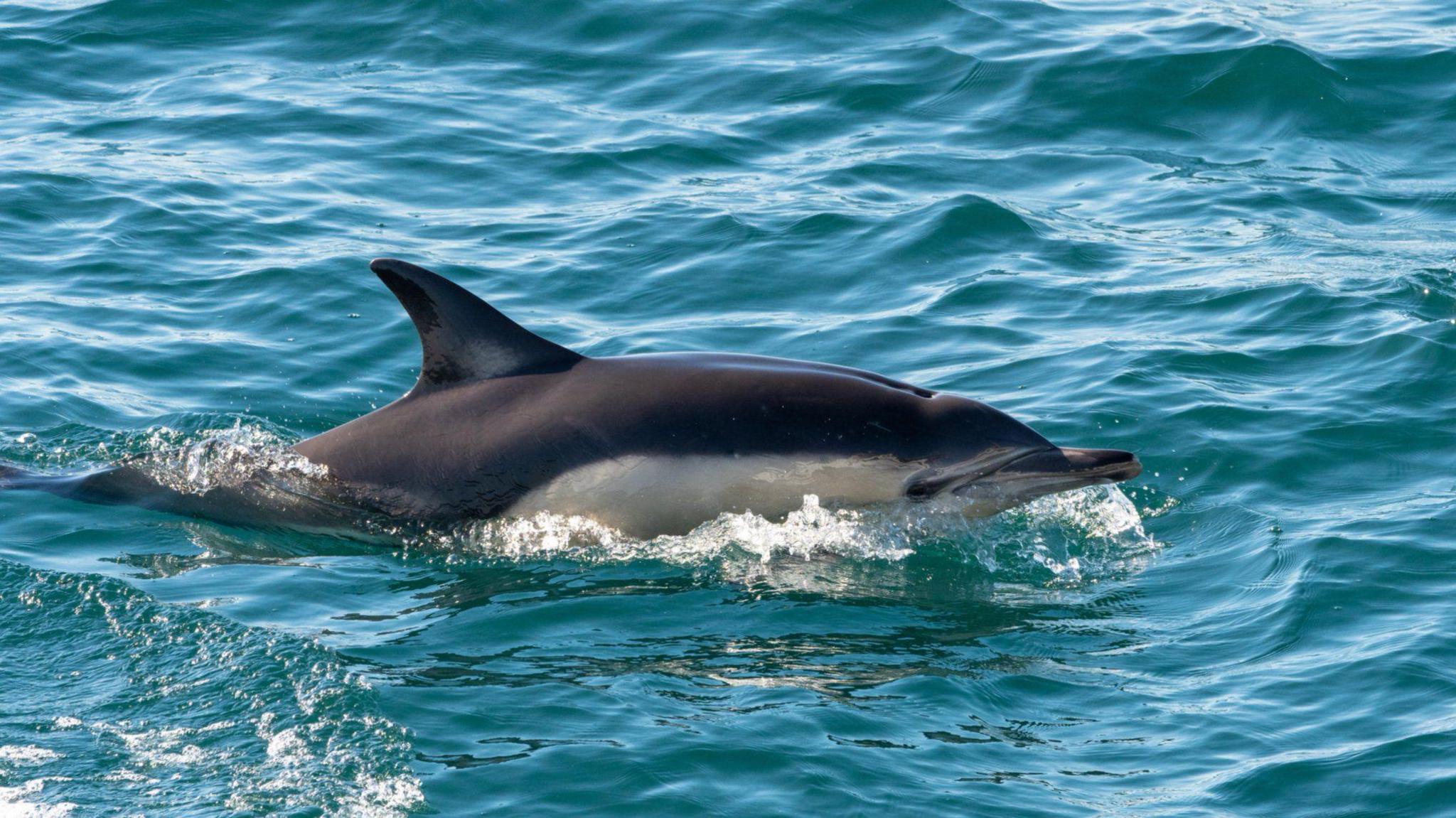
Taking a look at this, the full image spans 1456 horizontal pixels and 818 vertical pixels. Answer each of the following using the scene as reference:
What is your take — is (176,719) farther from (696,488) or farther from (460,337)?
(696,488)

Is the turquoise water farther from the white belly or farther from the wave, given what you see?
the white belly

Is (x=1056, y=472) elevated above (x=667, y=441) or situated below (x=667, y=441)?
below

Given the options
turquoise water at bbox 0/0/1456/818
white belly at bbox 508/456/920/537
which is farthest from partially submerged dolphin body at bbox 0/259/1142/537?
turquoise water at bbox 0/0/1456/818

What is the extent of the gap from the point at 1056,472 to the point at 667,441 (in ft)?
7.26

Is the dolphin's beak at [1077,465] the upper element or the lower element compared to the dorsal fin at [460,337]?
lower

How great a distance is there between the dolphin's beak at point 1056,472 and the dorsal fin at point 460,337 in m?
2.56

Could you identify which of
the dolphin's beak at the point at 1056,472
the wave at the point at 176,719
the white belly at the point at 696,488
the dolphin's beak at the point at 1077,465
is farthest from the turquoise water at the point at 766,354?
the dolphin's beak at the point at 1077,465

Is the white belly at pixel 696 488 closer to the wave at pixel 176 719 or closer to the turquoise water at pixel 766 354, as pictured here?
the turquoise water at pixel 766 354

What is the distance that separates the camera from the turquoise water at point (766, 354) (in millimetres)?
8219

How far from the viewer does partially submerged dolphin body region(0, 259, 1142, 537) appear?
1028 centimetres

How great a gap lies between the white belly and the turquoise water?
0.52ft

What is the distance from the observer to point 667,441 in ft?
33.7

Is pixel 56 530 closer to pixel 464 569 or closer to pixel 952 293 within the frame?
pixel 464 569

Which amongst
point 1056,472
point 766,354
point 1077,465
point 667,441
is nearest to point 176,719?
point 667,441
